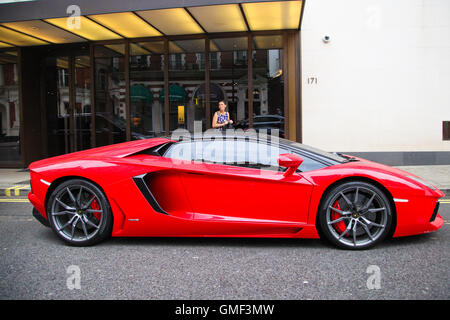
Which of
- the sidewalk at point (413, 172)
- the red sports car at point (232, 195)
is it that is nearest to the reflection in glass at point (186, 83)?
the sidewalk at point (413, 172)

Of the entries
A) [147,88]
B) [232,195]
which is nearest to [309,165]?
[232,195]

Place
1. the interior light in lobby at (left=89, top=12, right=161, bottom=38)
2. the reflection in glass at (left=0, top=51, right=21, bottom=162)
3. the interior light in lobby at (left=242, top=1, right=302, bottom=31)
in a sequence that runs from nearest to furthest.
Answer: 1. the interior light in lobby at (left=242, top=1, right=302, bottom=31)
2. the interior light in lobby at (left=89, top=12, right=161, bottom=38)
3. the reflection in glass at (left=0, top=51, right=21, bottom=162)

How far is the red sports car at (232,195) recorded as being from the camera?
3.56m

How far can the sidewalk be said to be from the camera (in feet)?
24.2

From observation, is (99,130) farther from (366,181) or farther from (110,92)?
(366,181)

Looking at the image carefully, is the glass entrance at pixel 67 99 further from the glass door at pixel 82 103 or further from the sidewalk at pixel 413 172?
the sidewalk at pixel 413 172

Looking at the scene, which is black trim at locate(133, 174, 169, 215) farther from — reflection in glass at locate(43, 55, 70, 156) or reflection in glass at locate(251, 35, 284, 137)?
reflection in glass at locate(43, 55, 70, 156)

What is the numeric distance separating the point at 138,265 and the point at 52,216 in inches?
46.7

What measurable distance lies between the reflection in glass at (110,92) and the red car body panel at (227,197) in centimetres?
799

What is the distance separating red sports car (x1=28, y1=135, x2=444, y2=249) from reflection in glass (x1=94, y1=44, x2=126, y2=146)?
782cm

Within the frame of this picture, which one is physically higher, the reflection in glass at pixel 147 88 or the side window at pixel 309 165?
the reflection in glass at pixel 147 88

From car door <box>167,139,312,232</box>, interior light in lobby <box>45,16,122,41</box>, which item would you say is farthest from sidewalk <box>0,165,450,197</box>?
car door <box>167,139,312,232</box>

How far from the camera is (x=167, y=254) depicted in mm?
3635
